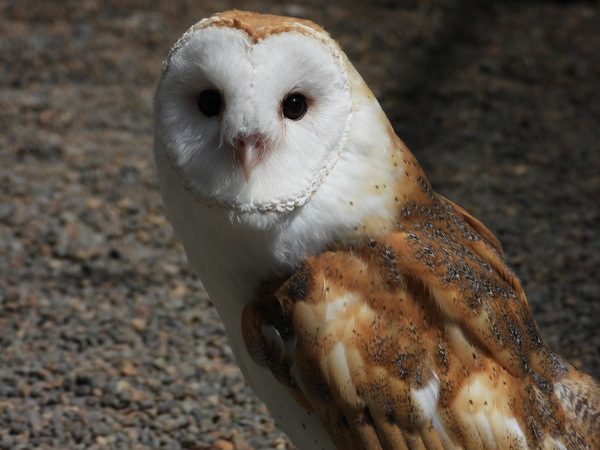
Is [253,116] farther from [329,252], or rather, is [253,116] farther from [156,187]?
[156,187]

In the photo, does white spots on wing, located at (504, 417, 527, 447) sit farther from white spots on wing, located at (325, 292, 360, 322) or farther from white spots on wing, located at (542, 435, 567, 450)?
white spots on wing, located at (325, 292, 360, 322)

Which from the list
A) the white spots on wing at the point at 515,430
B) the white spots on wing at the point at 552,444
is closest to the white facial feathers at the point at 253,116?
the white spots on wing at the point at 515,430

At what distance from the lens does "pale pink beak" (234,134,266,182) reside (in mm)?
1952

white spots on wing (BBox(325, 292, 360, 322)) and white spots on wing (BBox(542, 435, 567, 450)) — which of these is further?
white spots on wing (BBox(542, 435, 567, 450))

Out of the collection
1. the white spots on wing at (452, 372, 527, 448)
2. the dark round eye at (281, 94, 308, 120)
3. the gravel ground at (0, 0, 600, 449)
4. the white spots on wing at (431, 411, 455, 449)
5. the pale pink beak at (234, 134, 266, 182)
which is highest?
the dark round eye at (281, 94, 308, 120)

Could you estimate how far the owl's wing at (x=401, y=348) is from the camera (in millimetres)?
2061

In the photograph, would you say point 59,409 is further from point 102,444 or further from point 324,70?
point 324,70

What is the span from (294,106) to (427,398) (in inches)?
30.2

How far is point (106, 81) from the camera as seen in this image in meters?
5.61

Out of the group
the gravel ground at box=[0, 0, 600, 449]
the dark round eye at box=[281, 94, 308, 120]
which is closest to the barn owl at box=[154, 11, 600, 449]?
the dark round eye at box=[281, 94, 308, 120]

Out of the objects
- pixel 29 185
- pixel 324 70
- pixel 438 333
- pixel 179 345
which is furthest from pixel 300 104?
pixel 29 185

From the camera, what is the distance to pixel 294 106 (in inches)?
80.2

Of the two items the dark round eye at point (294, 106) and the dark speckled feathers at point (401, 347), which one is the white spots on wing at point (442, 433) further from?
the dark round eye at point (294, 106)

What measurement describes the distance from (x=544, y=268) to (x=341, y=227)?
2.34 meters
